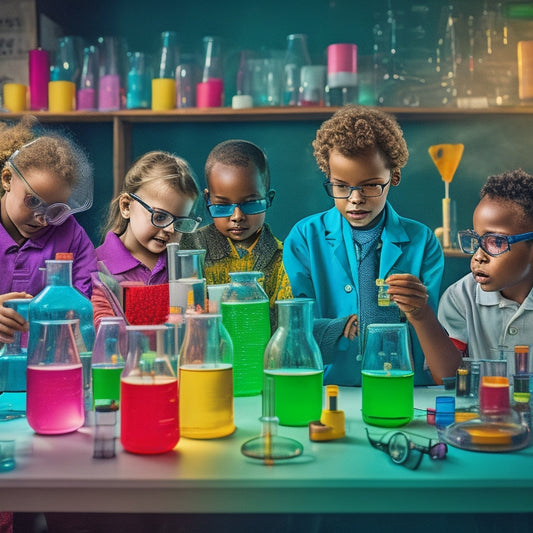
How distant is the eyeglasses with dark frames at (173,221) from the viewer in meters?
1.99

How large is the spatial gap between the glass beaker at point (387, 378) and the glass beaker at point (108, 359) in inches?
16.5

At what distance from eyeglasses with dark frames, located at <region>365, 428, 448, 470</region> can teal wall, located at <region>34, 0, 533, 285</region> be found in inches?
90.3

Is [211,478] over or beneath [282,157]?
beneath

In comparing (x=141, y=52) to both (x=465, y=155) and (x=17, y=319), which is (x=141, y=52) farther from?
(x=17, y=319)

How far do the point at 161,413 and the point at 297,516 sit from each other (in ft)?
3.43

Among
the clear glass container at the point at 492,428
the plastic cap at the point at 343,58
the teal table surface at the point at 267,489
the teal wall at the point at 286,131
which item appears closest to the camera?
the teal table surface at the point at 267,489

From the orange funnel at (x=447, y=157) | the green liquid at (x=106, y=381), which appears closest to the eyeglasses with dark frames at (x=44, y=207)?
the green liquid at (x=106, y=381)

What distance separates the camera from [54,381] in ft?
3.56

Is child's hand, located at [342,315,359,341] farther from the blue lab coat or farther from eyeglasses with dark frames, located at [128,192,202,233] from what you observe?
eyeglasses with dark frames, located at [128,192,202,233]

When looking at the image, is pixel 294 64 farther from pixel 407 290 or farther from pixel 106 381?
pixel 106 381

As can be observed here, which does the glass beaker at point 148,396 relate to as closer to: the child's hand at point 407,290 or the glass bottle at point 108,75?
the child's hand at point 407,290

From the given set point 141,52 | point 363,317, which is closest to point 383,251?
point 363,317

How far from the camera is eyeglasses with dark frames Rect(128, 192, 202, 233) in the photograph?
1990 mm

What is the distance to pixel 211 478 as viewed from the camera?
0.91 meters
